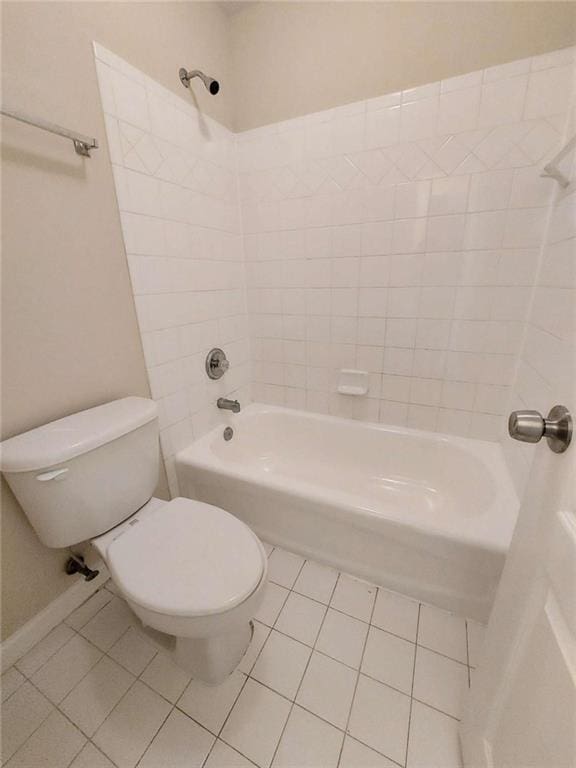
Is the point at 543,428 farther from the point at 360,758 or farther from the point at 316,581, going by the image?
the point at 316,581

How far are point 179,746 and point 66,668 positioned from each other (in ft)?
1.48

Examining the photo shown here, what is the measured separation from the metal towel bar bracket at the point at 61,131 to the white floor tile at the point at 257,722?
1640 mm

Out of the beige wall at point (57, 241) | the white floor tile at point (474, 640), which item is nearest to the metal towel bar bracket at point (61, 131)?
the beige wall at point (57, 241)

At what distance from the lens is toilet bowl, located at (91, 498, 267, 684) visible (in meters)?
0.74

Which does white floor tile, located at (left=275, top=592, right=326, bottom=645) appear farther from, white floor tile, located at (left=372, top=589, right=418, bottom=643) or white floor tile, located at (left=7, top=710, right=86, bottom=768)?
white floor tile, located at (left=7, top=710, right=86, bottom=768)

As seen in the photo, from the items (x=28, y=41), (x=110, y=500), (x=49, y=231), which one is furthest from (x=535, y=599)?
(x=28, y=41)

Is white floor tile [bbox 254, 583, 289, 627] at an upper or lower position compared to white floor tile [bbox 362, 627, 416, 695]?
lower

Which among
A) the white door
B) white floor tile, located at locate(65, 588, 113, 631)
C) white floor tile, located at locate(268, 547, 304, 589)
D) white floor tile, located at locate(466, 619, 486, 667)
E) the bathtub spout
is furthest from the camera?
the bathtub spout

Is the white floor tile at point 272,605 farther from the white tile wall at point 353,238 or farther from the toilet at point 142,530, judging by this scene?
the white tile wall at point 353,238

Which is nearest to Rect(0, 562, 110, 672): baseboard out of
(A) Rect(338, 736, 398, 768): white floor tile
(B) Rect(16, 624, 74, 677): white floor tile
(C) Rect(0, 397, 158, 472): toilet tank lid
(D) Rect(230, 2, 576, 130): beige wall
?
(B) Rect(16, 624, 74, 677): white floor tile

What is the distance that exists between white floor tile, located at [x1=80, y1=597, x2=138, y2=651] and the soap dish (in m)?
1.29

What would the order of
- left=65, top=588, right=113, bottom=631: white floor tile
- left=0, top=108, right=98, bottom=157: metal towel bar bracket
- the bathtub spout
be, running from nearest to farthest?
left=0, top=108, right=98, bottom=157: metal towel bar bracket
left=65, top=588, right=113, bottom=631: white floor tile
the bathtub spout

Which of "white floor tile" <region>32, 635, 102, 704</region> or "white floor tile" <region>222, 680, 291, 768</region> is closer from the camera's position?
"white floor tile" <region>222, 680, 291, 768</region>

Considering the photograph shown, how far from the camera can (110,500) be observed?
3.15 ft
